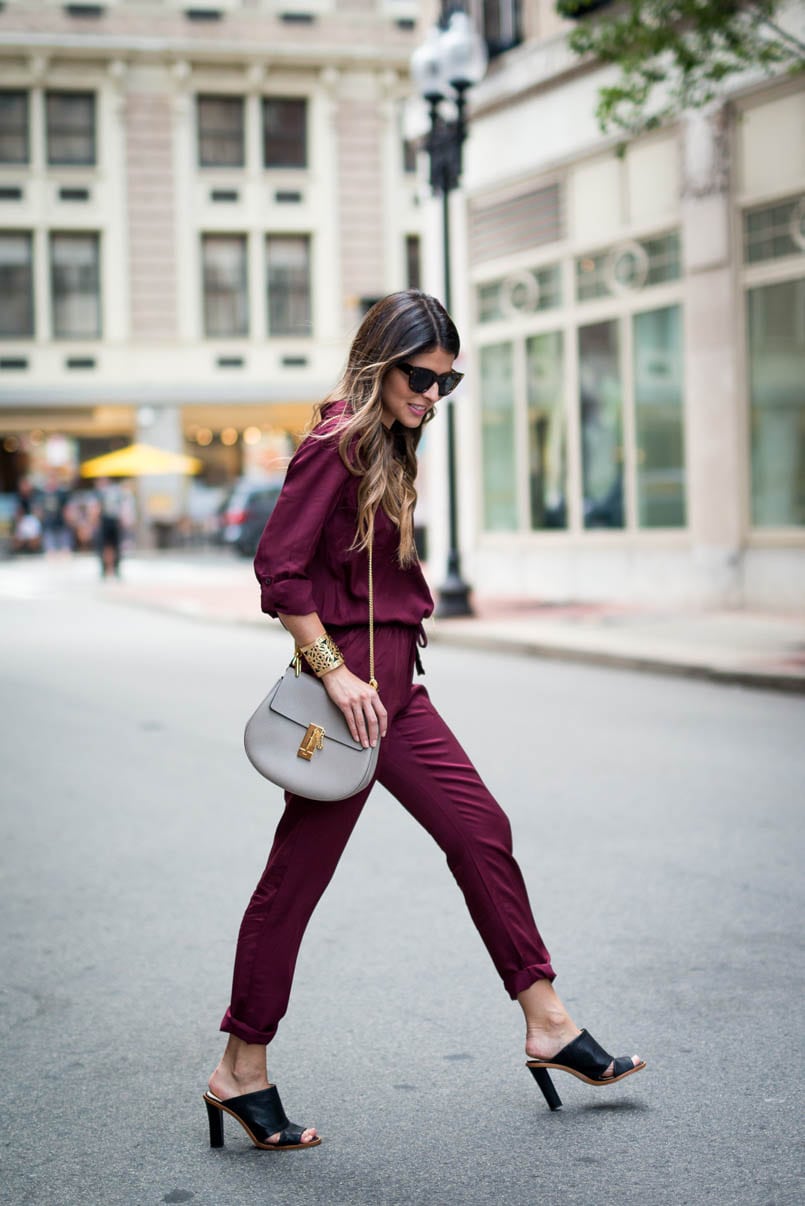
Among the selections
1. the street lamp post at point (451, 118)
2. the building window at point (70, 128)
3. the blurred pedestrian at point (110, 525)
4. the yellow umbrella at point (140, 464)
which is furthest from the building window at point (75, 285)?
the street lamp post at point (451, 118)

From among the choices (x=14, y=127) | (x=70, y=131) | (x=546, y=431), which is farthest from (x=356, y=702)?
(x=14, y=127)

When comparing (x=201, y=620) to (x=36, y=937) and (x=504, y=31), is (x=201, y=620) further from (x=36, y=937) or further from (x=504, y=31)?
(x=36, y=937)

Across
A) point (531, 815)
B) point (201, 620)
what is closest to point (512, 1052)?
point (531, 815)

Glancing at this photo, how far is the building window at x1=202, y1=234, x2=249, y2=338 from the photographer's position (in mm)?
44094

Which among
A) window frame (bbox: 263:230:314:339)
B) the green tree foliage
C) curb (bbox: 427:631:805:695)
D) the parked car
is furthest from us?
window frame (bbox: 263:230:314:339)

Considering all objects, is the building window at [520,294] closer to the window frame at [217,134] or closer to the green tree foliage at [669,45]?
the green tree foliage at [669,45]

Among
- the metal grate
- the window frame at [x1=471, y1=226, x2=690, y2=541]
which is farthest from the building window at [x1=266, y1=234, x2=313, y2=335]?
the window frame at [x1=471, y1=226, x2=690, y2=541]

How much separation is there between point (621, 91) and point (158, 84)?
33.4 m

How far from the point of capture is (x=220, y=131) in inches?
1729

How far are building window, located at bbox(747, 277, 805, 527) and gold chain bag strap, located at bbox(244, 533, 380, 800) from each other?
14.4 meters

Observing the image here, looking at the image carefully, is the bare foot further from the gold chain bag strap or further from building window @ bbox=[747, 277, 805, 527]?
building window @ bbox=[747, 277, 805, 527]

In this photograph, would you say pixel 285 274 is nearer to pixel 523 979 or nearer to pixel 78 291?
pixel 78 291

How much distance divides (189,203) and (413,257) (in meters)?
6.52

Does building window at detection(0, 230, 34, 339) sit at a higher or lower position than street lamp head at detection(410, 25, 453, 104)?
higher
